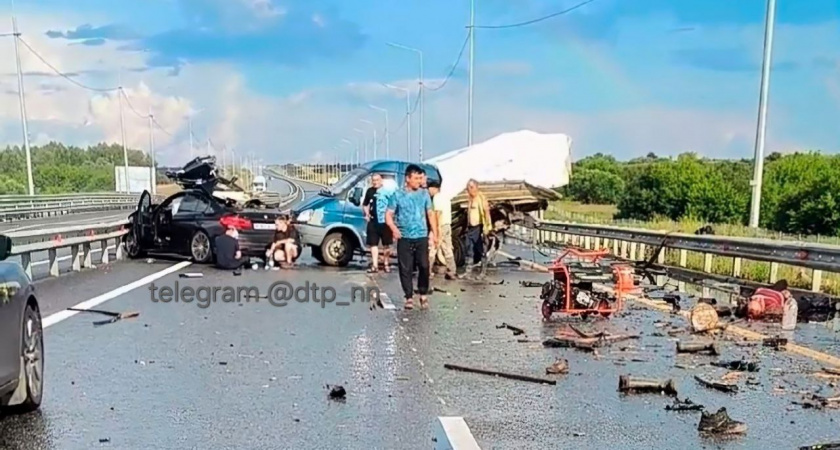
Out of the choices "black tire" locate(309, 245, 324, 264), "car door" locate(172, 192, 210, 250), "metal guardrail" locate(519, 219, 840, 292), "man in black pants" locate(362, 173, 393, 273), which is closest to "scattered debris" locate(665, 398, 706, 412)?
"metal guardrail" locate(519, 219, 840, 292)

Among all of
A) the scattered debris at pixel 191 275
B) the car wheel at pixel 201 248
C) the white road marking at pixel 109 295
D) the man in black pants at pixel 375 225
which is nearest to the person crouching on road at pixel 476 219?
the man in black pants at pixel 375 225

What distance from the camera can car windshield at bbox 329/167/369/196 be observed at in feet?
67.2

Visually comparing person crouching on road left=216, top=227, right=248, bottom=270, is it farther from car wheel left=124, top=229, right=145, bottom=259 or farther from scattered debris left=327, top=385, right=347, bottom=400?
scattered debris left=327, top=385, right=347, bottom=400

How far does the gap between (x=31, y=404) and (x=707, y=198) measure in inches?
2911

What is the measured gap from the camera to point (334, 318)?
11852 millimetres

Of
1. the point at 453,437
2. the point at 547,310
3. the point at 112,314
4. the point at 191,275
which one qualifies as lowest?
the point at 191,275

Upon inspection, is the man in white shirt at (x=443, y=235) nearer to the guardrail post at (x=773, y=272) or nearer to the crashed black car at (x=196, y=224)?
the crashed black car at (x=196, y=224)

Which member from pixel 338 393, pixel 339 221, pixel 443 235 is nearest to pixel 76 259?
pixel 339 221

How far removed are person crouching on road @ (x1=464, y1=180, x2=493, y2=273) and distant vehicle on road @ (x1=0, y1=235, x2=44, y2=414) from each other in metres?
12.5

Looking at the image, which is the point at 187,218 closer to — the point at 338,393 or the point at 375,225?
the point at 375,225

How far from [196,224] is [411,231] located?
8590 mm

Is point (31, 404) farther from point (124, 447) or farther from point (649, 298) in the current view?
point (649, 298)

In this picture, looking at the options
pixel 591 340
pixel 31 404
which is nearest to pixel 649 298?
pixel 591 340

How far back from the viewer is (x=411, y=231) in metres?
13.0
